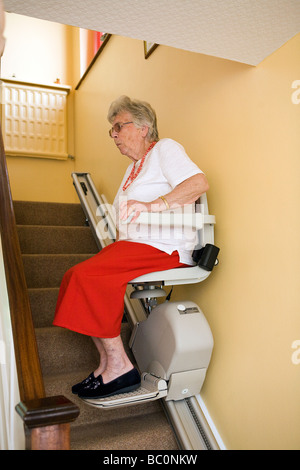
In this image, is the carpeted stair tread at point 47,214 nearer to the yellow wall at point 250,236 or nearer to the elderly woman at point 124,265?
the yellow wall at point 250,236

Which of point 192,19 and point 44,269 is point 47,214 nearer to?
point 44,269

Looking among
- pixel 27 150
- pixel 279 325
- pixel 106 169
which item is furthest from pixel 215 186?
pixel 27 150

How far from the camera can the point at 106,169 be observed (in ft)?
12.4

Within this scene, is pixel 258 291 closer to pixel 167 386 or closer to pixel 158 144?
pixel 167 386

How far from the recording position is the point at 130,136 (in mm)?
2117

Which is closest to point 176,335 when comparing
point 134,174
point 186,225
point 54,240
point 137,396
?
point 137,396

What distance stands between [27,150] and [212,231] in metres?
3.22

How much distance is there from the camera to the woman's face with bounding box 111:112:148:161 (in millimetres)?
2111

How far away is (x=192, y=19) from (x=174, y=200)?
0.67 metres

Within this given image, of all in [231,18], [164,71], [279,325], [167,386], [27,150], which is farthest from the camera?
[27,150]

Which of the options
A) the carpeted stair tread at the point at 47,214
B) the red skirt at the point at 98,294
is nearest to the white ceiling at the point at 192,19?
the red skirt at the point at 98,294

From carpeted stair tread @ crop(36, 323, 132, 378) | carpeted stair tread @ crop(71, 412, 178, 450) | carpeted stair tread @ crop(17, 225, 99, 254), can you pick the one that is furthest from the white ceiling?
carpeted stair tread @ crop(17, 225, 99, 254)

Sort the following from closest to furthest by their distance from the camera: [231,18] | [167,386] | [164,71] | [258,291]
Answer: [231,18]
[258,291]
[167,386]
[164,71]
